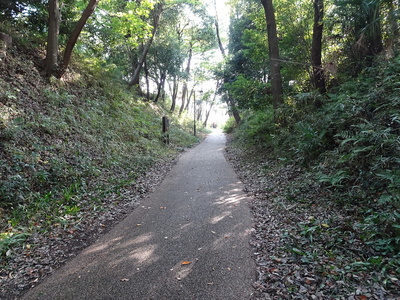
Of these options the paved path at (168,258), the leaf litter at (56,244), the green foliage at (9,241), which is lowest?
the paved path at (168,258)

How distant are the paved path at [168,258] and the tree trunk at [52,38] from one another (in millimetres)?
6781

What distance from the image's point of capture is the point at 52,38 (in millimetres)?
8758

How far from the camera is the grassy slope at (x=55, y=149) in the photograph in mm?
4910

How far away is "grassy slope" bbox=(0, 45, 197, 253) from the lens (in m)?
4.91

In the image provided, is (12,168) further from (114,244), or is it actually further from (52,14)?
(52,14)

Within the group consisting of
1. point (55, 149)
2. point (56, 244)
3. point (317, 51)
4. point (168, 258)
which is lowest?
point (168, 258)

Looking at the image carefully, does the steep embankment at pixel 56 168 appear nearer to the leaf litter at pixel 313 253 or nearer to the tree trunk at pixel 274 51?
the leaf litter at pixel 313 253

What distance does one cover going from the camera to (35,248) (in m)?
4.00

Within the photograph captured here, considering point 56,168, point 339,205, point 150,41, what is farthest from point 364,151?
point 150,41

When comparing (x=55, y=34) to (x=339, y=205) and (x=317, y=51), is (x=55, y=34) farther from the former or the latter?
(x=339, y=205)

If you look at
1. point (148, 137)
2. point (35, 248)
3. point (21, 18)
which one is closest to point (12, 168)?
point (35, 248)

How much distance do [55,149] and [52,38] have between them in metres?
4.64

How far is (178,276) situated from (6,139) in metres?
5.44

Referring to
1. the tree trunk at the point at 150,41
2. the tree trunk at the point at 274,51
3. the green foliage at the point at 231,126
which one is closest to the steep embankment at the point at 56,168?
the tree trunk at the point at 274,51
